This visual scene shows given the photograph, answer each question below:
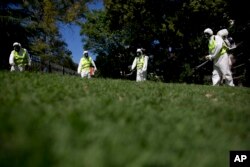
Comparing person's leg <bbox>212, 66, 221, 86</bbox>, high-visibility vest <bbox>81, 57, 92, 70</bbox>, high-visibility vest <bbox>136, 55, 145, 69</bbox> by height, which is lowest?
person's leg <bbox>212, 66, 221, 86</bbox>

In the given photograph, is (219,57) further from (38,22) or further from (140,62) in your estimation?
(38,22)

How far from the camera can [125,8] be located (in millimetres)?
38125

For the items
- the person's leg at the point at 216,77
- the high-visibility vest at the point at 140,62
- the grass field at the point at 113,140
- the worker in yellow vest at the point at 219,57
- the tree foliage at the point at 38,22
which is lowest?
the grass field at the point at 113,140

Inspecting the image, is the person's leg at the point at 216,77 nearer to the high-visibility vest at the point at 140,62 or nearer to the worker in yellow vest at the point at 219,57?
the worker in yellow vest at the point at 219,57

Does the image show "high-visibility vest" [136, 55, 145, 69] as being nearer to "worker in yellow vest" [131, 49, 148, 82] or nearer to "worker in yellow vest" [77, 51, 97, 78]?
"worker in yellow vest" [131, 49, 148, 82]

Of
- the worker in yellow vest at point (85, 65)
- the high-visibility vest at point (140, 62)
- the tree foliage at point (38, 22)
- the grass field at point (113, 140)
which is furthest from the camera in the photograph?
the tree foliage at point (38, 22)

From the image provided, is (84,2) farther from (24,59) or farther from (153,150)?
(153,150)

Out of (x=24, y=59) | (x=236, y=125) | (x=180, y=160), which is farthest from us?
(x=24, y=59)

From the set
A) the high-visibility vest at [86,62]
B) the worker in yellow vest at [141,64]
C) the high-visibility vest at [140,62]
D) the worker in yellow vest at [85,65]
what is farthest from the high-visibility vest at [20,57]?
the high-visibility vest at [140,62]

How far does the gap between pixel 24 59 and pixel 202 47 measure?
22585 mm

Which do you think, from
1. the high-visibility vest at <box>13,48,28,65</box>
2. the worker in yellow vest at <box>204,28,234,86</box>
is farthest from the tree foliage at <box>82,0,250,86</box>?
the worker in yellow vest at <box>204,28,234,86</box>

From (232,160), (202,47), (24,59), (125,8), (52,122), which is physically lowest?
(232,160)

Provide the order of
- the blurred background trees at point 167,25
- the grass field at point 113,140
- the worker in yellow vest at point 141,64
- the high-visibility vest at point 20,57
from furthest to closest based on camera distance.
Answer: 1. the blurred background trees at point 167,25
2. the worker in yellow vest at point 141,64
3. the high-visibility vest at point 20,57
4. the grass field at point 113,140

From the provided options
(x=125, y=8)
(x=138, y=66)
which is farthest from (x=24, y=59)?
(x=125, y=8)
